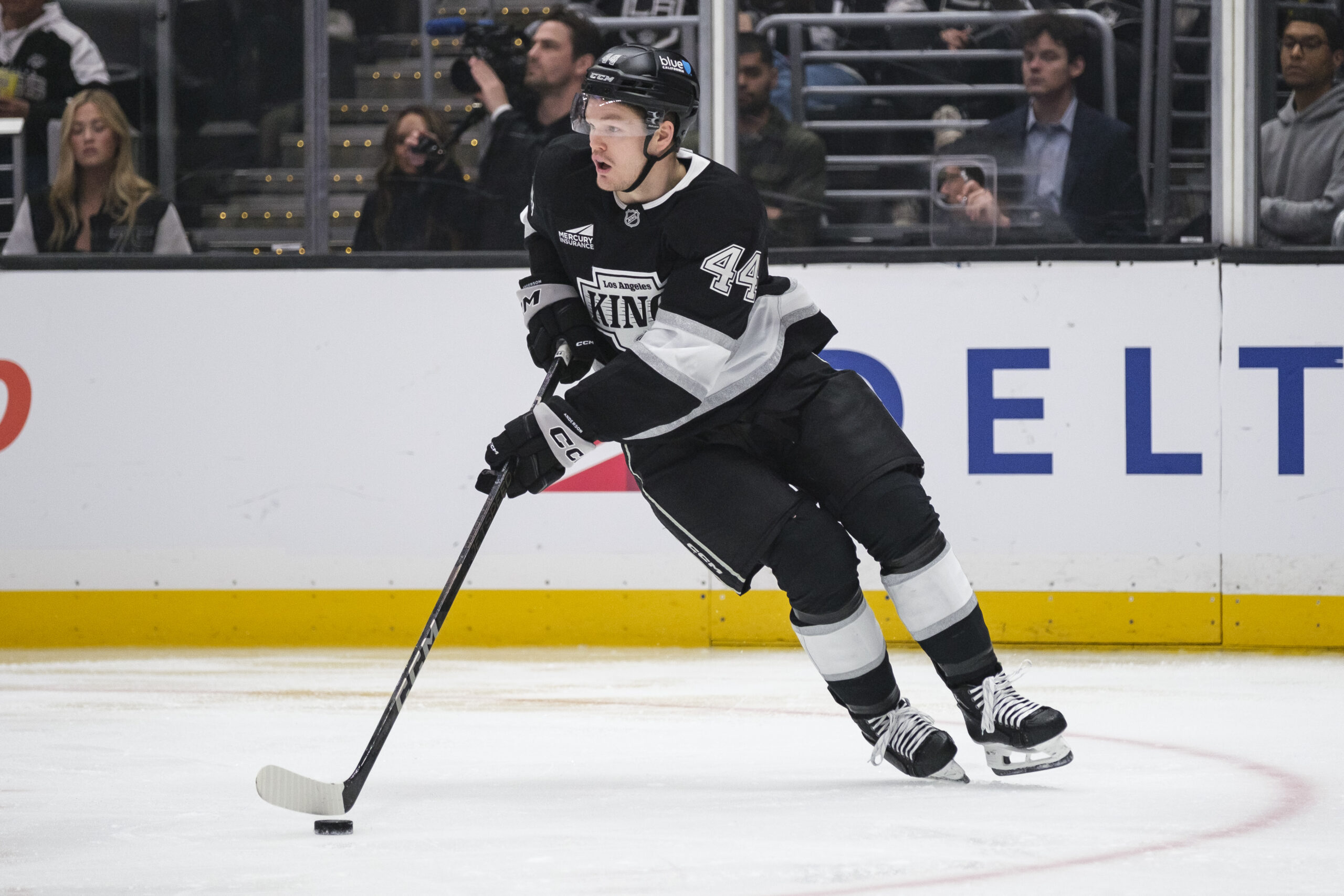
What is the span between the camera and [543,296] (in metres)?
2.67

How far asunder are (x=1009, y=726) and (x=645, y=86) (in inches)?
41.1

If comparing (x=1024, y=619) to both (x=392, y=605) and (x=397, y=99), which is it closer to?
(x=392, y=605)

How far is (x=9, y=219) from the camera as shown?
4.55 meters

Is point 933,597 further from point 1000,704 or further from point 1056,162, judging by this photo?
point 1056,162

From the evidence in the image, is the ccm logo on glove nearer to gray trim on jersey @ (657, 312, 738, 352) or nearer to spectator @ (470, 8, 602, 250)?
gray trim on jersey @ (657, 312, 738, 352)

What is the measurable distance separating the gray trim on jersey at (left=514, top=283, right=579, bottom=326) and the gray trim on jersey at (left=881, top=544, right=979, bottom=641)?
68cm

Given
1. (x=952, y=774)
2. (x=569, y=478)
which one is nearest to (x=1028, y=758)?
(x=952, y=774)

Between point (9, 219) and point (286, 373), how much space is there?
87 centimetres

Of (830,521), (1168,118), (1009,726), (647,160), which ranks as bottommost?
(1009,726)

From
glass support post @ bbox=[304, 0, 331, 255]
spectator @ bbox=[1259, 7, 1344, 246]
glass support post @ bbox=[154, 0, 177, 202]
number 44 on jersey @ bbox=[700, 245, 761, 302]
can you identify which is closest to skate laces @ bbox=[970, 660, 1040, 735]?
number 44 on jersey @ bbox=[700, 245, 761, 302]

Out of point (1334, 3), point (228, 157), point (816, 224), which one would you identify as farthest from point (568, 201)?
point (1334, 3)

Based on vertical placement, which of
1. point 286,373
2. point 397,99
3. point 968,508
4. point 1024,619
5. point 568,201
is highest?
point 397,99

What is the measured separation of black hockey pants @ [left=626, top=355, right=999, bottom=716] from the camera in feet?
8.04

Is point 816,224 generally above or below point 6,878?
above
